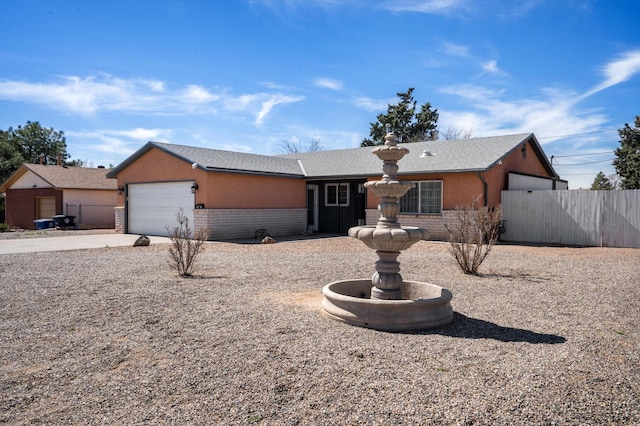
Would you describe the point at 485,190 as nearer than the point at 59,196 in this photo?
Yes

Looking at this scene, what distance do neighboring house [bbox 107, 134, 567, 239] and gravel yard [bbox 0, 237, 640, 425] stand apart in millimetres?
8911

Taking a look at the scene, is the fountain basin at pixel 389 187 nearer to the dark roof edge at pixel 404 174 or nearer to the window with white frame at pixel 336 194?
the dark roof edge at pixel 404 174

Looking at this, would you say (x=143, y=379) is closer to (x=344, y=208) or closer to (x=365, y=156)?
(x=344, y=208)

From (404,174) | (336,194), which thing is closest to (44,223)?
(336,194)

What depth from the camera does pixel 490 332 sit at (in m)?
5.38

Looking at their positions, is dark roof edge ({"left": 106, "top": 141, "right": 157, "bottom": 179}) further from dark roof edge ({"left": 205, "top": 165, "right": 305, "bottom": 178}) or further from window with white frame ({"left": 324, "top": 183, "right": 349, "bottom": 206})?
window with white frame ({"left": 324, "top": 183, "right": 349, "bottom": 206})

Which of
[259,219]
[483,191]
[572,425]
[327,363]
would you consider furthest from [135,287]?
[483,191]

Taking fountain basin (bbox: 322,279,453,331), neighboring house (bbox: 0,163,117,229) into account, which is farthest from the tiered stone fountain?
neighboring house (bbox: 0,163,117,229)

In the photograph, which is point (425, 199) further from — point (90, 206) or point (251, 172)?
point (90, 206)

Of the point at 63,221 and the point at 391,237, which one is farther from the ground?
the point at 391,237

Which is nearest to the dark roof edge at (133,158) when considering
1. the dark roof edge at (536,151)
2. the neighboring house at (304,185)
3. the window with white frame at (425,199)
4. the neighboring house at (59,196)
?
the neighboring house at (304,185)

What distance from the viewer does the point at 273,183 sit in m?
20.4

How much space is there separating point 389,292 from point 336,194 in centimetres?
1571

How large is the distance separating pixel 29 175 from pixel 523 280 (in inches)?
1210
